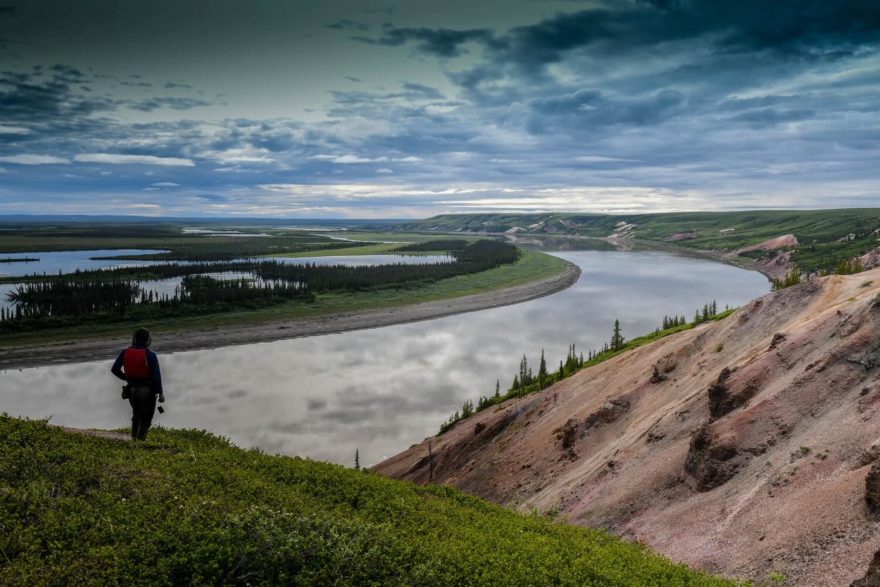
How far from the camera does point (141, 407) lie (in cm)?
1494

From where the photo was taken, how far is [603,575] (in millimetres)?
10664

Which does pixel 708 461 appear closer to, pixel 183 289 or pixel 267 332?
pixel 267 332

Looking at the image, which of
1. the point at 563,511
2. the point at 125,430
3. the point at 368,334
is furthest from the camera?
the point at 368,334

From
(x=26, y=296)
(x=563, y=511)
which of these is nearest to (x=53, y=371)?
(x=26, y=296)

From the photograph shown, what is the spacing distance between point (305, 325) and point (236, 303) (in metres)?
21.2

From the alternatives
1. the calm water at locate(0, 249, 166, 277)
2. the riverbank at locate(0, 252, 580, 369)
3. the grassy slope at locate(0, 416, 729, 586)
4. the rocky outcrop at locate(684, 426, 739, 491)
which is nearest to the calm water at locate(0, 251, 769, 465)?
the riverbank at locate(0, 252, 580, 369)

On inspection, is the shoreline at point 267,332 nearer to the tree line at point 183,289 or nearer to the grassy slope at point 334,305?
the grassy slope at point 334,305

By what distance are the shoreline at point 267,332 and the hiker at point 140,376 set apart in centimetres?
6163

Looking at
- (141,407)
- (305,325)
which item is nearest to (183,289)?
(305,325)

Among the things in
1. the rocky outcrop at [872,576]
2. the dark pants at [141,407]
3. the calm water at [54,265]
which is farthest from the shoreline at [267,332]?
the calm water at [54,265]

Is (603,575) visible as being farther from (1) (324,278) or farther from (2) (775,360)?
(1) (324,278)

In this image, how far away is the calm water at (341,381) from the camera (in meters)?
45.1

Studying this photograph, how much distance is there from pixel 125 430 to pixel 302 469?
708 centimetres

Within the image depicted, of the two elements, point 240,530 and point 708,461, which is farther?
point 708,461
